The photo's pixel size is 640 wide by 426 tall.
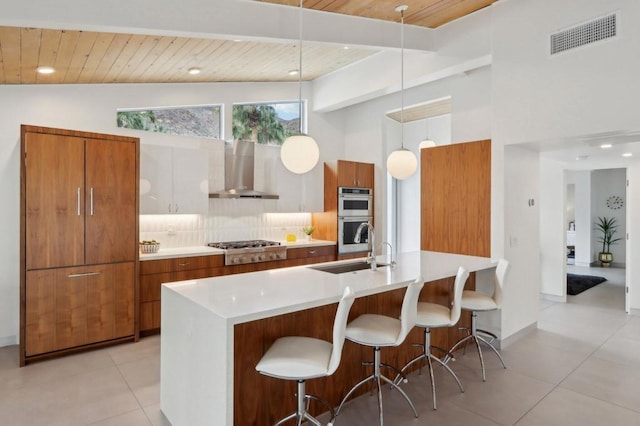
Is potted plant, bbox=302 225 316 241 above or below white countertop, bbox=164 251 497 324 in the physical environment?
above

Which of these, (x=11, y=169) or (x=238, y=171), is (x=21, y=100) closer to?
(x=11, y=169)

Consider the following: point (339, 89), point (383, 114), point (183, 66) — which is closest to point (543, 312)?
point (383, 114)

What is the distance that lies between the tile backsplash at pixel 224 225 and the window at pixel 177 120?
1.05m

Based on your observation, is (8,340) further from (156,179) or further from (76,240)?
(156,179)

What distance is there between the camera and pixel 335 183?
6.16m

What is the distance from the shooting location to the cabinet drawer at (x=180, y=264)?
4321mm

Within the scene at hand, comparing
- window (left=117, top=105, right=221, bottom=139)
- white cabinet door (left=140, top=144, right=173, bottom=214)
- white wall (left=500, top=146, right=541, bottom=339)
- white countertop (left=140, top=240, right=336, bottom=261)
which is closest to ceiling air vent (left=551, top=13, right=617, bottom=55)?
white wall (left=500, top=146, right=541, bottom=339)

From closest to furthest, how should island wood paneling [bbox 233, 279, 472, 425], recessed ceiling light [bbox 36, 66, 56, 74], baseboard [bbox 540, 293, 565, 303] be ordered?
island wood paneling [bbox 233, 279, 472, 425]
recessed ceiling light [bbox 36, 66, 56, 74]
baseboard [bbox 540, 293, 565, 303]

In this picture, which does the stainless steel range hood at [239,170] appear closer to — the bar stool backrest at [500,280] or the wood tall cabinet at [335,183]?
the wood tall cabinet at [335,183]

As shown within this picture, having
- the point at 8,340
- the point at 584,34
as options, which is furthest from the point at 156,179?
the point at 584,34

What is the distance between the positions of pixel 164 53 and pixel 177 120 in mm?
1424

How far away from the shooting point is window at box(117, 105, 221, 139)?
4.80 m

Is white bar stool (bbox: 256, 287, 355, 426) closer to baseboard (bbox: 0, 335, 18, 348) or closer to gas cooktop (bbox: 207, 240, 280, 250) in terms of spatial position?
gas cooktop (bbox: 207, 240, 280, 250)

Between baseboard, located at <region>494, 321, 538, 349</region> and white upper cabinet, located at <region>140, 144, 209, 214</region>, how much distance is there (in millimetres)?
3875
